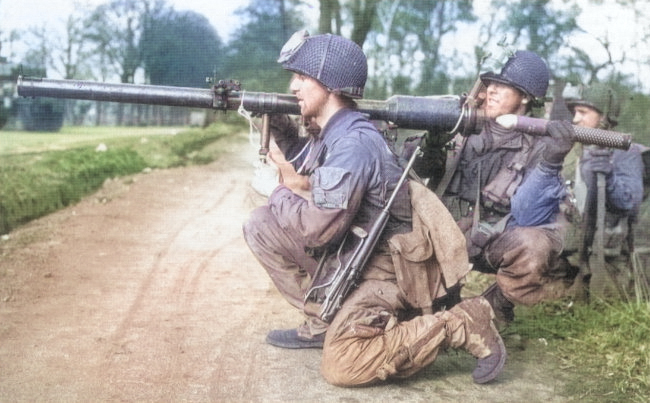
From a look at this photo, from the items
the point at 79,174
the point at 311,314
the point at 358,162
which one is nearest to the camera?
the point at 358,162

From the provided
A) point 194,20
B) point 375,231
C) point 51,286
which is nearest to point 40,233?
point 51,286

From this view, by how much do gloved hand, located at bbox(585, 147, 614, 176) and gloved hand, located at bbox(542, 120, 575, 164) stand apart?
144cm

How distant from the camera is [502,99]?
4828 mm

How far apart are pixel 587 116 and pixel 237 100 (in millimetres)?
3076

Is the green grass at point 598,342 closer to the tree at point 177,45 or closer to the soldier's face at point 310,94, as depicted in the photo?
the soldier's face at point 310,94

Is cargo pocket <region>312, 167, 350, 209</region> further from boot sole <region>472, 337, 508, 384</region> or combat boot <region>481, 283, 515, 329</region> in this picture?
combat boot <region>481, 283, 515, 329</region>

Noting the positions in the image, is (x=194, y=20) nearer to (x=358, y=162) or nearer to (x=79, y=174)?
(x=79, y=174)

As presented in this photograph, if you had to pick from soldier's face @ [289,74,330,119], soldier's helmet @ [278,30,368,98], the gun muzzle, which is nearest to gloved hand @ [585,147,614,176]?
the gun muzzle

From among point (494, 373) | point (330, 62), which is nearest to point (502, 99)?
point (330, 62)

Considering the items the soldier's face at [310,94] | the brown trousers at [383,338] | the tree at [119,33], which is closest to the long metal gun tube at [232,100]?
the soldier's face at [310,94]

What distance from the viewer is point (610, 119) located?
19.0 ft

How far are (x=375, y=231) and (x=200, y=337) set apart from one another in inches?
56.6

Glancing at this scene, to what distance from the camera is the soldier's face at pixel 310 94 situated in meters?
3.98

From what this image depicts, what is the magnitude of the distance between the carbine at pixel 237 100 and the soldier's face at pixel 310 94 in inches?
6.5
